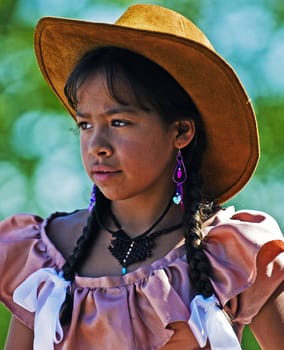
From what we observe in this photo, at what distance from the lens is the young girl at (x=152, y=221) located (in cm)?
226

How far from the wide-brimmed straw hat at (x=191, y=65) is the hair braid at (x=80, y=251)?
0.27 metres

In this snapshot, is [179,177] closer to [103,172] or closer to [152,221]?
[152,221]

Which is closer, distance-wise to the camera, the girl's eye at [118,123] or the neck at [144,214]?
the girl's eye at [118,123]

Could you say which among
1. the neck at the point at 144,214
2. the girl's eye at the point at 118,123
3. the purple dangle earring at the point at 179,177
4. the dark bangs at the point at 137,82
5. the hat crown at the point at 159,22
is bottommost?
the neck at the point at 144,214

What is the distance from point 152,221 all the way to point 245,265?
271 mm

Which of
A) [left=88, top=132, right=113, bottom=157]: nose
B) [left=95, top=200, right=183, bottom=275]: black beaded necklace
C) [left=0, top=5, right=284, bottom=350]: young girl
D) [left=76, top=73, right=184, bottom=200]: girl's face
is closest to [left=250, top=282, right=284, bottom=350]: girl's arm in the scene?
[left=0, top=5, right=284, bottom=350]: young girl

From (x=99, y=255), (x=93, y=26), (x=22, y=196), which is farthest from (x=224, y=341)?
(x=22, y=196)

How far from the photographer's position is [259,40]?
4.29 m

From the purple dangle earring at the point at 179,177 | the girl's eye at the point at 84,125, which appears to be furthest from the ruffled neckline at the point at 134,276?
the girl's eye at the point at 84,125

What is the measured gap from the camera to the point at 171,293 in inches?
89.2

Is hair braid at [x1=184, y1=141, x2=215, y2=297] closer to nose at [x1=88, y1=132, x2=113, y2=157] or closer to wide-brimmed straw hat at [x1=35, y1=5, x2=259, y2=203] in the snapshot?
wide-brimmed straw hat at [x1=35, y1=5, x2=259, y2=203]

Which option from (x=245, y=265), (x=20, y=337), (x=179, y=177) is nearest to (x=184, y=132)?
(x=179, y=177)

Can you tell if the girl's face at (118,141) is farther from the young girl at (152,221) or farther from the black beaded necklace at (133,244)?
the black beaded necklace at (133,244)

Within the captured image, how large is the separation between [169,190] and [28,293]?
1.37 feet
